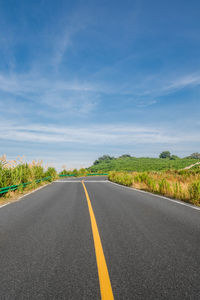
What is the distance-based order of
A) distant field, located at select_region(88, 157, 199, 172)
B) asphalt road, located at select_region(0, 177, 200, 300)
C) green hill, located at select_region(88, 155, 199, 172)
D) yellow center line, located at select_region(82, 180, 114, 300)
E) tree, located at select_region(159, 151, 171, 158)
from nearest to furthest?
yellow center line, located at select_region(82, 180, 114, 300) → asphalt road, located at select_region(0, 177, 200, 300) → distant field, located at select_region(88, 157, 199, 172) → green hill, located at select_region(88, 155, 199, 172) → tree, located at select_region(159, 151, 171, 158)

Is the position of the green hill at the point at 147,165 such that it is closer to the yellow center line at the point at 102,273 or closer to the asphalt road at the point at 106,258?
the asphalt road at the point at 106,258

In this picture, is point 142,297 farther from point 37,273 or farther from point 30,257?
point 30,257

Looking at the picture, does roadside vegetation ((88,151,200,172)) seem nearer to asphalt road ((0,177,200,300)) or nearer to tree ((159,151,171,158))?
tree ((159,151,171,158))

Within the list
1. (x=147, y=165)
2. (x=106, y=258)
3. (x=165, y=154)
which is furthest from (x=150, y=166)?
(x=165, y=154)

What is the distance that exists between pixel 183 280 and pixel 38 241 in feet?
9.84

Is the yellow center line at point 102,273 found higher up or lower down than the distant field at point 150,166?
lower down

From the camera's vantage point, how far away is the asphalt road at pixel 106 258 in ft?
8.39

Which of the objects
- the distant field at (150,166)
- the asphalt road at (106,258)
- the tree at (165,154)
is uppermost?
the tree at (165,154)

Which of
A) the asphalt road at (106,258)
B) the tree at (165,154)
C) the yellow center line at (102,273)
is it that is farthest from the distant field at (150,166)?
the yellow center line at (102,273)

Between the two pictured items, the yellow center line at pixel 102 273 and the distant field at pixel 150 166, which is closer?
the yellow center line at pixel 102 273

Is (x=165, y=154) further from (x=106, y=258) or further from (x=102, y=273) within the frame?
(x=102, y=273)

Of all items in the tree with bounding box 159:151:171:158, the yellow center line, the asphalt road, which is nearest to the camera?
the yellow center line

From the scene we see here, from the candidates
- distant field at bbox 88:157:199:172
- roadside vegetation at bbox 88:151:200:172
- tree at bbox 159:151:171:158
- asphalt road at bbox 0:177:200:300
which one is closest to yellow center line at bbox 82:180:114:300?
asphalt road at bbox 0:177:200:300

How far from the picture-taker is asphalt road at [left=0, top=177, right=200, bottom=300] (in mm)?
2559
